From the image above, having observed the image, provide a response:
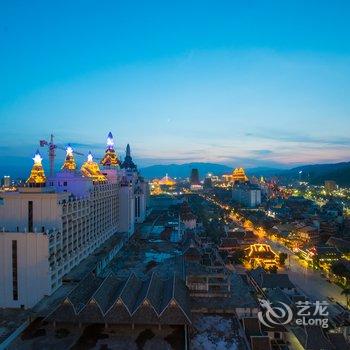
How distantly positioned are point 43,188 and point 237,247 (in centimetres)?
2468

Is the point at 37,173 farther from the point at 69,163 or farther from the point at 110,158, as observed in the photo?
the point at 110,158

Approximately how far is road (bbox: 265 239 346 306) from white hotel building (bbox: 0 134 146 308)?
66.9 ft

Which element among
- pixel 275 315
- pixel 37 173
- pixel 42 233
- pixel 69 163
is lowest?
pixel 275 315

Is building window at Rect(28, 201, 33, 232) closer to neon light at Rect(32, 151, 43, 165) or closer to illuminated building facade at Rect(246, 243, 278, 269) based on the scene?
neon light at Rect(32, 151, 43, 165)

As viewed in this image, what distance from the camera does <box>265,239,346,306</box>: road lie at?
29531 millimetres

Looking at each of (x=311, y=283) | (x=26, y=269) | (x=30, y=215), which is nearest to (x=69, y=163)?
(x=30, y=215)

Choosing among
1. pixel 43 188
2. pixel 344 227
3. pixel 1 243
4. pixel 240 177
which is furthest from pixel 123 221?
pixel 240 177

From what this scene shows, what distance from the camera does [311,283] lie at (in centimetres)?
3297

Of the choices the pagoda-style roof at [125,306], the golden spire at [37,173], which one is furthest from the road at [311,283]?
the golden spire at [37,173]

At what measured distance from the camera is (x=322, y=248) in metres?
39.7

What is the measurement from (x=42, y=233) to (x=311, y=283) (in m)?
24.3

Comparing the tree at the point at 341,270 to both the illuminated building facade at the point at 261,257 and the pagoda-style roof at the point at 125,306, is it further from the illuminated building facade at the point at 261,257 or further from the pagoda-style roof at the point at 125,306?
the pagoda-style roof at the point at 125,306

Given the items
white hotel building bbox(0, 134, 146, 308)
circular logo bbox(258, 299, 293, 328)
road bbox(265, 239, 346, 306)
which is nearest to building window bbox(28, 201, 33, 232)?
white hotel building bbox(0, 134, 146, 308)

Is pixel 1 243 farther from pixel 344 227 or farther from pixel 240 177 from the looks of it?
pixel 240 177
